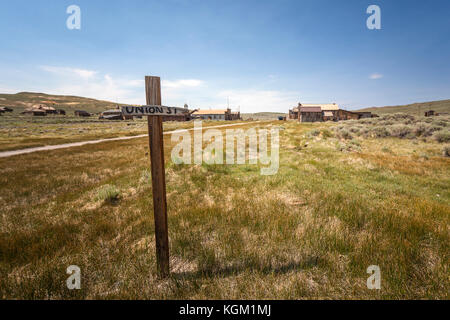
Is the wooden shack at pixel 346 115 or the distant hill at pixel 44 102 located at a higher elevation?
the distant hill at pixel 44 102

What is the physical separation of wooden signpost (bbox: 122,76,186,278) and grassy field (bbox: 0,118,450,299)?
432 mm

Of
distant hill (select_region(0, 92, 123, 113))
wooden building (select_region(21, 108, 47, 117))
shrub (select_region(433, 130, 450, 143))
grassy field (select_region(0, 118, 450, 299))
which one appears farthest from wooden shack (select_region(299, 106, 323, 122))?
distant hill (select_region(0, 92, 123, 113))

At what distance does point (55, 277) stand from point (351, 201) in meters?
7.07

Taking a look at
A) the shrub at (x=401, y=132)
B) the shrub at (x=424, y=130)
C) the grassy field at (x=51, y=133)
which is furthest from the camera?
the grassy field at (x=51, y=133)

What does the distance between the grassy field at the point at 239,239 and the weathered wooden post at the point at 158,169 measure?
381mm

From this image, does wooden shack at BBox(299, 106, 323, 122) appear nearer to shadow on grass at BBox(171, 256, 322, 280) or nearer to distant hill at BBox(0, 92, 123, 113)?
shadow on grass at BBox(171, 256, 322, 280)

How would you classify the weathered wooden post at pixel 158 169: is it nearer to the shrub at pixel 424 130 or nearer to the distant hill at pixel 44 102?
the shrub at pixel 424 130

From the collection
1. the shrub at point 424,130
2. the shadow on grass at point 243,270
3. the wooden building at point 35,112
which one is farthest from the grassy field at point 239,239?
the wooden building at point 35,112

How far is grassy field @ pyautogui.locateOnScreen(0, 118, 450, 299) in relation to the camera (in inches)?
104

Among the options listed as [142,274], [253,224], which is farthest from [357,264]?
[142,274]

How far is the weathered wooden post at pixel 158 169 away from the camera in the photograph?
8.86 ft

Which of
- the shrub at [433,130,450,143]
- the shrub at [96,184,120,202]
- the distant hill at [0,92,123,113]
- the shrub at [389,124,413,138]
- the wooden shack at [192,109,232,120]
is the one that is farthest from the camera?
the distant hill at [0,92,123,113]

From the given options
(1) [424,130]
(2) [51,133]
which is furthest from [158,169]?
(2) [51,133]
